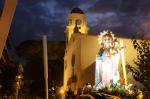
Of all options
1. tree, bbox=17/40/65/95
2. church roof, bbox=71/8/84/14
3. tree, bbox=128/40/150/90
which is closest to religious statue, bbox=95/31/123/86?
tree, bbox=128/40/150/90

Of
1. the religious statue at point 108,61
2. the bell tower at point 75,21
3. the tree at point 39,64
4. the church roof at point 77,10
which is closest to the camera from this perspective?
the religious statue at point 108,61

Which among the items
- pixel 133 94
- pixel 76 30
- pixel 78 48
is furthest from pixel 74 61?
pixel 133 94

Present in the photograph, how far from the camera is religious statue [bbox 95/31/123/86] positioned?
27.5 m

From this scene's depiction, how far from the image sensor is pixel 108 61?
2758 centimetres

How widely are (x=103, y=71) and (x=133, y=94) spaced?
448cm

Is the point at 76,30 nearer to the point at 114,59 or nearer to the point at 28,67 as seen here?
the point at 114,59

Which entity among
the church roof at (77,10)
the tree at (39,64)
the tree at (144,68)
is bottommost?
the tree at (144,68)

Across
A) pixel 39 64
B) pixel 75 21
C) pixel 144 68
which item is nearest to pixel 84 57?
pixel 75 21

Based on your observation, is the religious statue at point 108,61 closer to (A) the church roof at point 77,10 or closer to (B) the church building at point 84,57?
(B) the church building at point 84,57

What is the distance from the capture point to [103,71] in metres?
27.8

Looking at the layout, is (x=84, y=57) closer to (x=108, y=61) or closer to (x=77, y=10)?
(x=108, y=61)

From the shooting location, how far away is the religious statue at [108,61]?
27500mm

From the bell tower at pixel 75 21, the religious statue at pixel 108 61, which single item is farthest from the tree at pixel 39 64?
the religious statue at pixel 108 61

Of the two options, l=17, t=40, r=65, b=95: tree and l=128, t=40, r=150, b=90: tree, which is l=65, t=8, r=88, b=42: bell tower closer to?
l=17, t=40, r=65, b=95: tree
